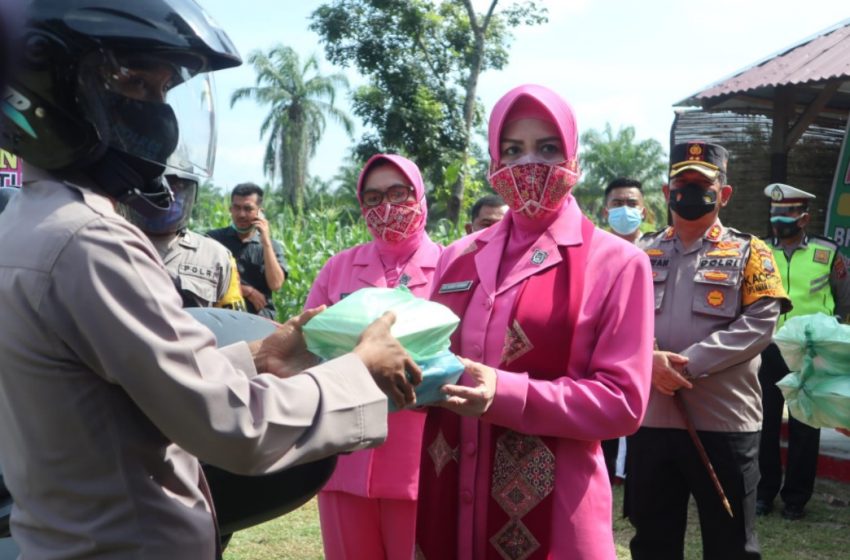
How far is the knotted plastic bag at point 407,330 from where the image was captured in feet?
6.93

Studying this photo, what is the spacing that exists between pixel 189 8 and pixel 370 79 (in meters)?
21.9

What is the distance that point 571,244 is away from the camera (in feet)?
8.63

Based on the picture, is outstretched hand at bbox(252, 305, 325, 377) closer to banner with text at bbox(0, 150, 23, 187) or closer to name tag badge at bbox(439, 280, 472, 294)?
name tag badge at bbox(439, 280, 472, 294)

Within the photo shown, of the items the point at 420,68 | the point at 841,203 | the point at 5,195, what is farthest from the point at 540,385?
the point at 420,68

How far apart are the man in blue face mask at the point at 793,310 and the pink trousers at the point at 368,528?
12.1 feet

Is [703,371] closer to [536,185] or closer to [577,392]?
[536,185]

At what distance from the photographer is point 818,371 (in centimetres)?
340

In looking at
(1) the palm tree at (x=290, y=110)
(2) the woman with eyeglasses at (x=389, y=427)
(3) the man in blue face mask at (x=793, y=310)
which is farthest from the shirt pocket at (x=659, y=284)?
(1) the palm tree at (x=290, y=110)

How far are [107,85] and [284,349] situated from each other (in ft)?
3.02

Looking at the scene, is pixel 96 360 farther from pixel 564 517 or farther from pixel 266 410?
pixel 564 517

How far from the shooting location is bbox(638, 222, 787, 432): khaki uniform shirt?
414 centimetres

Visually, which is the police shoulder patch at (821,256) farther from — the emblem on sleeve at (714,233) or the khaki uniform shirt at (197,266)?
the khaki uniform shirt at (197,266)

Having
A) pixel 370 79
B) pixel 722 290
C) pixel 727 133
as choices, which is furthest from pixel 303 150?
pixel 722 290

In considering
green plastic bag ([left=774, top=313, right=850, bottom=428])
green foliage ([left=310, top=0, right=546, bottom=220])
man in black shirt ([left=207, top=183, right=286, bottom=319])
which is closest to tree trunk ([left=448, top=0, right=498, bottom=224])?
green foliage ([left=310, top=0, right=546, bottom=220])
